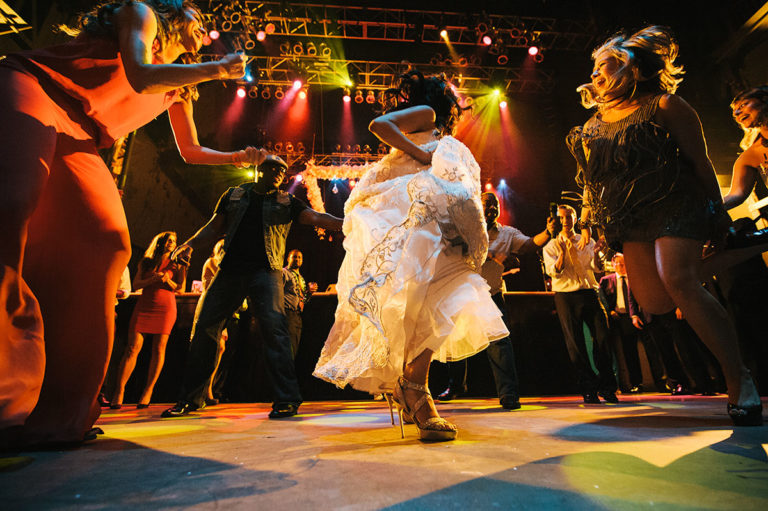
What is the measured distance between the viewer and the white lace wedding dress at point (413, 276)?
5.60 ft

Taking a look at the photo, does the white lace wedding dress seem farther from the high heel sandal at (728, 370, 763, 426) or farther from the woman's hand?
the high heel sandal at (728, 370, 763, 426)

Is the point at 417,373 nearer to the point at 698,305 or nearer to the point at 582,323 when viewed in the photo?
the point at 698,305

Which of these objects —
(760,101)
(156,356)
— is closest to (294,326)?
(156,356)

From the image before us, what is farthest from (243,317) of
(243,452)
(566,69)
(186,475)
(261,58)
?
(566,69)

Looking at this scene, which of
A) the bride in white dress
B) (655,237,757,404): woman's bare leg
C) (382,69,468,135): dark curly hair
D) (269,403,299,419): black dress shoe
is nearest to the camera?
the bride in white dress

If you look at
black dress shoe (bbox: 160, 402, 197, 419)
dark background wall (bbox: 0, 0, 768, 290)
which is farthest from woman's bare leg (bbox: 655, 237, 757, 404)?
dark background wall (bbox: 0, 0, 768, 290)

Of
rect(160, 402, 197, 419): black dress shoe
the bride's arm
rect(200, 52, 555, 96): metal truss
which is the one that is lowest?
rect(160, 402, 197, 419): black dress shoe

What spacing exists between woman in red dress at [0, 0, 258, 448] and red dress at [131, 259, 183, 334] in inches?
113

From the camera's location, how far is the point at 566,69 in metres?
10.9

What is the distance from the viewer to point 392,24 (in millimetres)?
9258

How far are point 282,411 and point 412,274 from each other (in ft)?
5.58

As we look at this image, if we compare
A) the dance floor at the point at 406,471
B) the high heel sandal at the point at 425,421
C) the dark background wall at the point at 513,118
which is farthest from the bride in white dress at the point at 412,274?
the dark background wall at the point at 513,118

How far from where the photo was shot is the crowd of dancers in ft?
4.48

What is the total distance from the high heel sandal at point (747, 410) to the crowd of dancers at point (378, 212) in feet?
0.04
